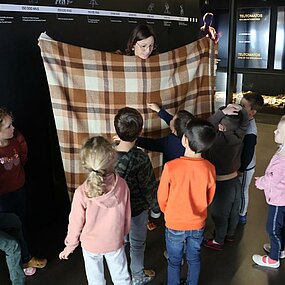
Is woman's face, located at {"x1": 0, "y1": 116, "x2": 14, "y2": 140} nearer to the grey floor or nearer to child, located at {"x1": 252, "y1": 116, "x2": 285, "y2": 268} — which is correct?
the grey floor

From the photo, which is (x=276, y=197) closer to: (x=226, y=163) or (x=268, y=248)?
(x=226, y=163)

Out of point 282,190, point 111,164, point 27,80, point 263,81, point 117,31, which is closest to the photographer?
point 111,164

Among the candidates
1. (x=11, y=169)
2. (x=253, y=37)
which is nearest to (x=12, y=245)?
(x=11, y=169)

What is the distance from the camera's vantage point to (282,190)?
2.35m

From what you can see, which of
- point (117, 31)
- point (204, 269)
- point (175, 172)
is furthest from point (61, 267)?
point (117, 31)

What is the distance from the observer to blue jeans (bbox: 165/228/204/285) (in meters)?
2.10

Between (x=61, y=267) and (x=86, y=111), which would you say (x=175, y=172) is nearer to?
(x=86, y=111)

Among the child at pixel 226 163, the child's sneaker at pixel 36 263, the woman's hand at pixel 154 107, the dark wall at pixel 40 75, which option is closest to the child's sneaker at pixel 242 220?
the child at pixel 226 163

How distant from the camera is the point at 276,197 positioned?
7.81 feet

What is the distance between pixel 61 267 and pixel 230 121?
4.77ft

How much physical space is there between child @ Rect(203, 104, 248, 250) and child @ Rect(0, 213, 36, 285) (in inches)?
51.0

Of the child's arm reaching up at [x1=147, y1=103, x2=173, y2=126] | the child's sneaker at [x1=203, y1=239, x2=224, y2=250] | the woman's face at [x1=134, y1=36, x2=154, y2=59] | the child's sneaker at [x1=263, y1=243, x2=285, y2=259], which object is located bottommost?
the child's sneaker at [x1=263, y1=243, x2=285, y2=259]

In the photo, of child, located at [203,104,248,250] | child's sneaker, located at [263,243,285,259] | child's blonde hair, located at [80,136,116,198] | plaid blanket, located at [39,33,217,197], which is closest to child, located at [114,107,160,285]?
child's blonde hair, located at [80,136,116,198]

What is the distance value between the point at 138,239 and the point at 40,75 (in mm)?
1373
